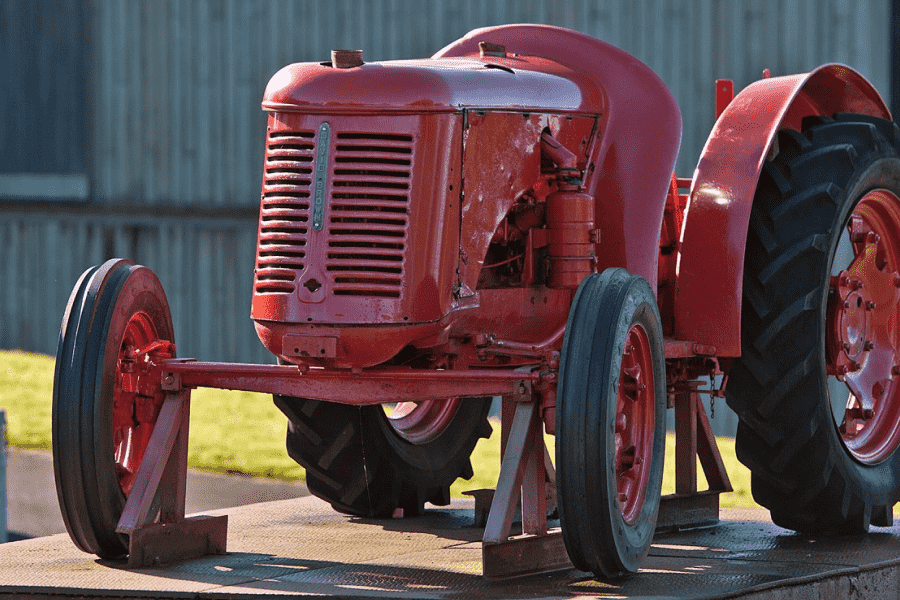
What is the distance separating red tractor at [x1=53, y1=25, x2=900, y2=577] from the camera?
Answer: 5.40 meters

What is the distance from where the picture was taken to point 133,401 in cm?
596

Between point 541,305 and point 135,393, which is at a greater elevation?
point 541,305

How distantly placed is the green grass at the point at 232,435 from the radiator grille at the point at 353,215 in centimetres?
476

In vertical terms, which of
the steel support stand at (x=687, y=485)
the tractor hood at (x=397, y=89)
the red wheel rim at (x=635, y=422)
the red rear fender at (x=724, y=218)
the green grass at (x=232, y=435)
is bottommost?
the green grass at (x=232, y=435)

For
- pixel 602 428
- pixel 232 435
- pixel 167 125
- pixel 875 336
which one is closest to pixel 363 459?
pixel 602 428

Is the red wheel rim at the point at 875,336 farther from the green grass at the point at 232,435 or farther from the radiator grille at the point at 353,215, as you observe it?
the green grass at the point at 232,435

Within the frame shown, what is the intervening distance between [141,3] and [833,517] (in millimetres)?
10304

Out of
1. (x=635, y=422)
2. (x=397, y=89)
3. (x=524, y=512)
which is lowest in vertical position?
(x=524, y=512)

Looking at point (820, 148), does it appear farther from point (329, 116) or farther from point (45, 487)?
point (45, 487)

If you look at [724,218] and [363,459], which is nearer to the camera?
[724,218]

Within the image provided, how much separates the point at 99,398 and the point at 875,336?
10.8 feet

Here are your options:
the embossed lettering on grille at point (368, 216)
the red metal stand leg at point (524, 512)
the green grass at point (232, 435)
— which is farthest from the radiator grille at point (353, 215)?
the green grass at point (232, 435)

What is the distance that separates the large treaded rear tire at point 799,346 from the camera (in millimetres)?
6258

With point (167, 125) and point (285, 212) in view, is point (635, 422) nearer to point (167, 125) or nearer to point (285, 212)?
point (285, 212)
